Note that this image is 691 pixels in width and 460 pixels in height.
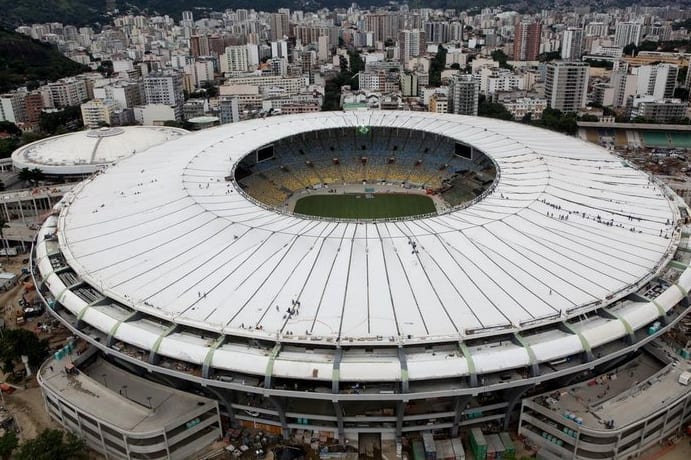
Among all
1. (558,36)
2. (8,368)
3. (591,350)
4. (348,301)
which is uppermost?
(558,36)

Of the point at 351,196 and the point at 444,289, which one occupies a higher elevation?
the point at 444,289

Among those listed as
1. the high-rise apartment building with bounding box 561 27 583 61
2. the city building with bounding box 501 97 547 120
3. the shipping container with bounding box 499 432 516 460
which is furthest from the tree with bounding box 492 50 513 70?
the shipping container with bounding box 499 432 516 460

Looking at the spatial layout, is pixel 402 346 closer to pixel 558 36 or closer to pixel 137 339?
pixel 137 339

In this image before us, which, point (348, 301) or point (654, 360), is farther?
point (654, 360)

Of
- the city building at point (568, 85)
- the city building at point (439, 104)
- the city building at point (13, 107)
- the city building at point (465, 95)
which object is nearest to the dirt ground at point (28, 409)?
the city building at point (439, 104)

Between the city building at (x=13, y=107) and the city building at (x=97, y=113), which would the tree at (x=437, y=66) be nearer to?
the city building at (x=97, y=113)

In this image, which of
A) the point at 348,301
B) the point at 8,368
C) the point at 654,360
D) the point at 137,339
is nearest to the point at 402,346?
the point at 348,301
